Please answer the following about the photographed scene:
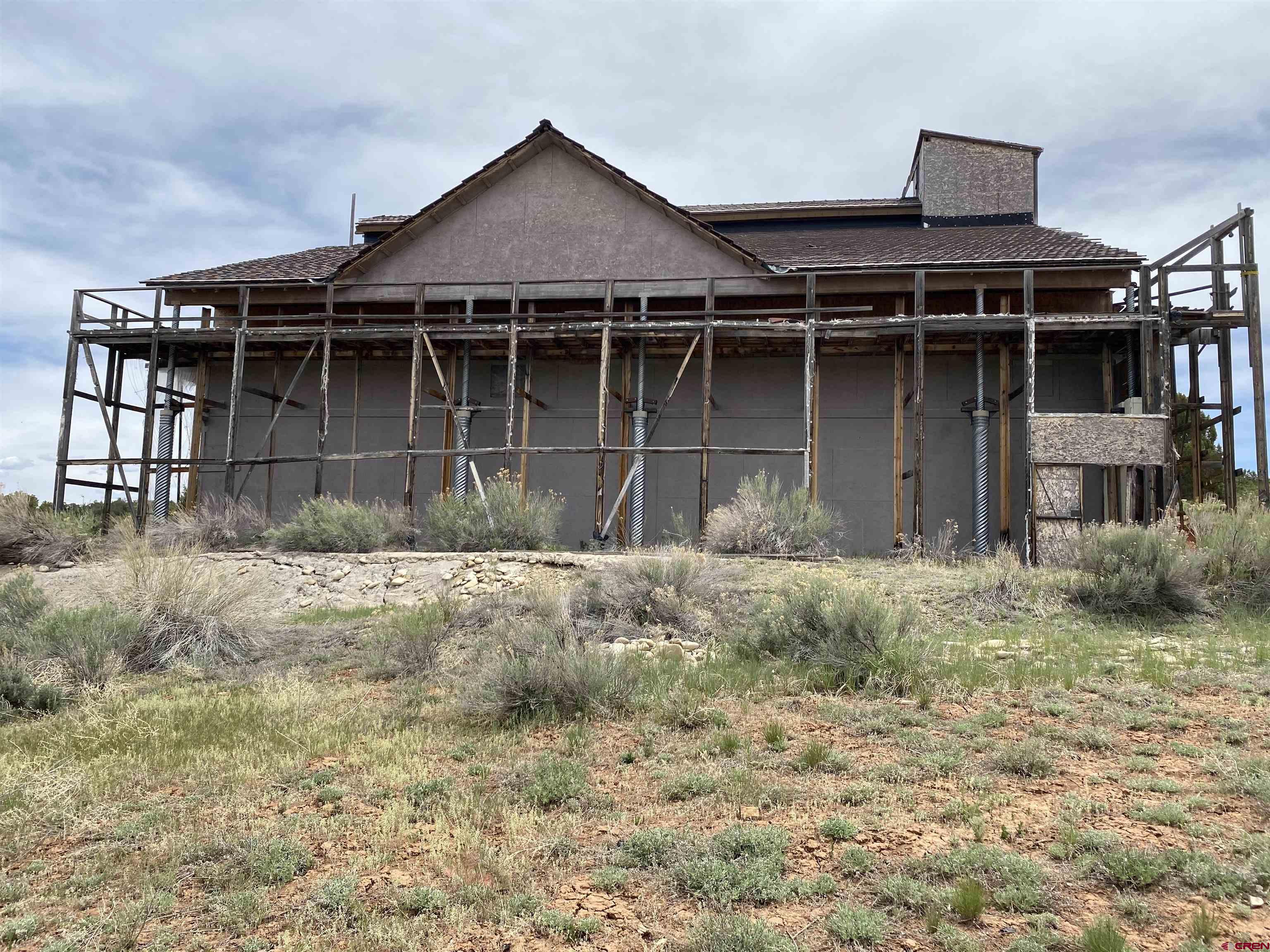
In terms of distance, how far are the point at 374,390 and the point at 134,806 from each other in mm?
14748

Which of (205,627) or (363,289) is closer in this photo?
(205,627)

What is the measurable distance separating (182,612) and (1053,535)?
41.2ft

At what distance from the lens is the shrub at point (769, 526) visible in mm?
14180

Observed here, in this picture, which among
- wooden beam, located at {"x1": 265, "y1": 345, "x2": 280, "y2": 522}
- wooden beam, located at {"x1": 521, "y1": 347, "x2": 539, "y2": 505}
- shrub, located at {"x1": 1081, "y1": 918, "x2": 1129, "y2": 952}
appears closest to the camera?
shrub, located at {"x1": 1081, "y1": 918, "x2": 1129, "y2": 952}

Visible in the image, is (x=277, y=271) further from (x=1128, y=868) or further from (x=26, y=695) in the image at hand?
(x=1128, y=868)

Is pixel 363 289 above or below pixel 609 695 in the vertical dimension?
A: above

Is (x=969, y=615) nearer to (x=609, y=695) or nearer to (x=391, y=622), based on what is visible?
(x=609, y=695)

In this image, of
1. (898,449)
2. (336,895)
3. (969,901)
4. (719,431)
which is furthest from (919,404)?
(336,895)

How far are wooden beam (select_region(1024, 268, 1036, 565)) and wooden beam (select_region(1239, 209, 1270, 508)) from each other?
3.15m

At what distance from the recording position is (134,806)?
18.9 ft

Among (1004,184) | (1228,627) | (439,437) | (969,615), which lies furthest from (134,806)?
(1004,184)

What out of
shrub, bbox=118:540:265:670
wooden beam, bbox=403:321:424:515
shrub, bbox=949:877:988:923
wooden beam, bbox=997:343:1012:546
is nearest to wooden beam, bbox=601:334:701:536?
wooden beam, bbox=403:321:424:515

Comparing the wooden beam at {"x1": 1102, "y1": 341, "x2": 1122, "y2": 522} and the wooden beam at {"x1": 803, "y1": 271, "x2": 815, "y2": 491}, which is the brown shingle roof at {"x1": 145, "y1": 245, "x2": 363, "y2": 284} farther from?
the wooden beam at {"x1": 1102, "y1": 341, "x2": 1122, "y2": 522}

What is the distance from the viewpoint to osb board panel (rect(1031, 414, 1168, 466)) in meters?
14.8
